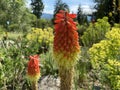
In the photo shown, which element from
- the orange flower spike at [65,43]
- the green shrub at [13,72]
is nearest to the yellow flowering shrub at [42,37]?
the green shrub at [13,72]

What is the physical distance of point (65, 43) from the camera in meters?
3.68

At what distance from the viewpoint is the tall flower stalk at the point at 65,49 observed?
370cm

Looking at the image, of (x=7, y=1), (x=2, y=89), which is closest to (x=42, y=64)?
(x=2, y=89)

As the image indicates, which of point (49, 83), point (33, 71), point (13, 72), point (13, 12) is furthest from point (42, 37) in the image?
point (13, 12)

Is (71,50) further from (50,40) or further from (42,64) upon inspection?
(50,40)

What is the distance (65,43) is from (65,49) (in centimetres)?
6

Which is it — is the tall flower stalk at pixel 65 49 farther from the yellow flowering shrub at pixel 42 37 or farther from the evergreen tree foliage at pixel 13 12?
the evergreen tree foliage at pixel 13 12

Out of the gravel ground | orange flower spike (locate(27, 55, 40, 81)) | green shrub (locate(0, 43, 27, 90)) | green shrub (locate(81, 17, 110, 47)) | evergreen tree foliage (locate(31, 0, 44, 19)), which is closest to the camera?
orange flower spike (locate(27, 55, 40, 81))

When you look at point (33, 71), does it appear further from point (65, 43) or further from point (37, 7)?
point (37, 7)

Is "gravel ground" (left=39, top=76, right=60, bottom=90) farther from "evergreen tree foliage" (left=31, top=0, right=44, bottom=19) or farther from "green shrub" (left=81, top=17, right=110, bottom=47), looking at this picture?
"evergreen tree foliage" (left=31, top=0, right=44, bottom=19)

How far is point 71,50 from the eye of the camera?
12.2 feet

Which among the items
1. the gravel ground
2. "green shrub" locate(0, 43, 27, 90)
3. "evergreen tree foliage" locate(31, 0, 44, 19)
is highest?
"green shrub" locate(0, 43, 27, 90)

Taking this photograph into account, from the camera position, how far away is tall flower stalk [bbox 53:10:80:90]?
12.1 feet

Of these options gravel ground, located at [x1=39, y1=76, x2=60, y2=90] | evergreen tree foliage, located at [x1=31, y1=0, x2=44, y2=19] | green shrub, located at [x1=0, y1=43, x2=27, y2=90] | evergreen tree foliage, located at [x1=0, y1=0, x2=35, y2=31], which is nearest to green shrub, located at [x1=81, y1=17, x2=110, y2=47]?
gravel ground, located at [x1=39, y1=76, x2=60, y2=90]
